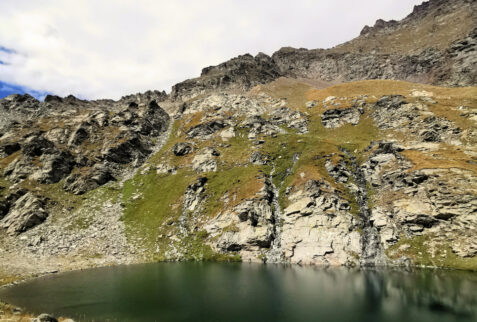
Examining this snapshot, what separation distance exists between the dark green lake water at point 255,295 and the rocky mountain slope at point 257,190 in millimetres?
10987

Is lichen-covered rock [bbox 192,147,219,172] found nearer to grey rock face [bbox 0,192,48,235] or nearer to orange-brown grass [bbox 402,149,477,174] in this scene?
grey rock face [bbox 0,192,48,235]

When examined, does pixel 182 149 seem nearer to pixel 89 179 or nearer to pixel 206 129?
pixel 206 129

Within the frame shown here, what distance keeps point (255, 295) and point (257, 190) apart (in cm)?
4868

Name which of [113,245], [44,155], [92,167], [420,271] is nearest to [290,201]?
[420,271]

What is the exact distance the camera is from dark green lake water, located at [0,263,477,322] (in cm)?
3584

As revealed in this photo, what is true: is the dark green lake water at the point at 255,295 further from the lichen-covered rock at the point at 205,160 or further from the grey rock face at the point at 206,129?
the grey rock face at the point at 206,129

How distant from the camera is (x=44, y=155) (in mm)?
119750

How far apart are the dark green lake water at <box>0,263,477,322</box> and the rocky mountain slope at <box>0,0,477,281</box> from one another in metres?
11.0

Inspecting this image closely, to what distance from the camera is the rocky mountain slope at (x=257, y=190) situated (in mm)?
68750

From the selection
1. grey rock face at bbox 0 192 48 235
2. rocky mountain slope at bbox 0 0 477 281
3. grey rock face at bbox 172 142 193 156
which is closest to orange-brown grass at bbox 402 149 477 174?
rocky mountain slope at bbox 0 0 477 281

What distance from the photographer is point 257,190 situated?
9169cm

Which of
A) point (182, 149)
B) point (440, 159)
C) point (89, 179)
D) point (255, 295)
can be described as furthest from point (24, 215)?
point (440, 159)

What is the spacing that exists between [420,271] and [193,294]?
45.6m

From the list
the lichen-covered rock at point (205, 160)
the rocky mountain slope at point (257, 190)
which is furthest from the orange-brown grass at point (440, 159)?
the lichen-covered rock at point (205, 160)
